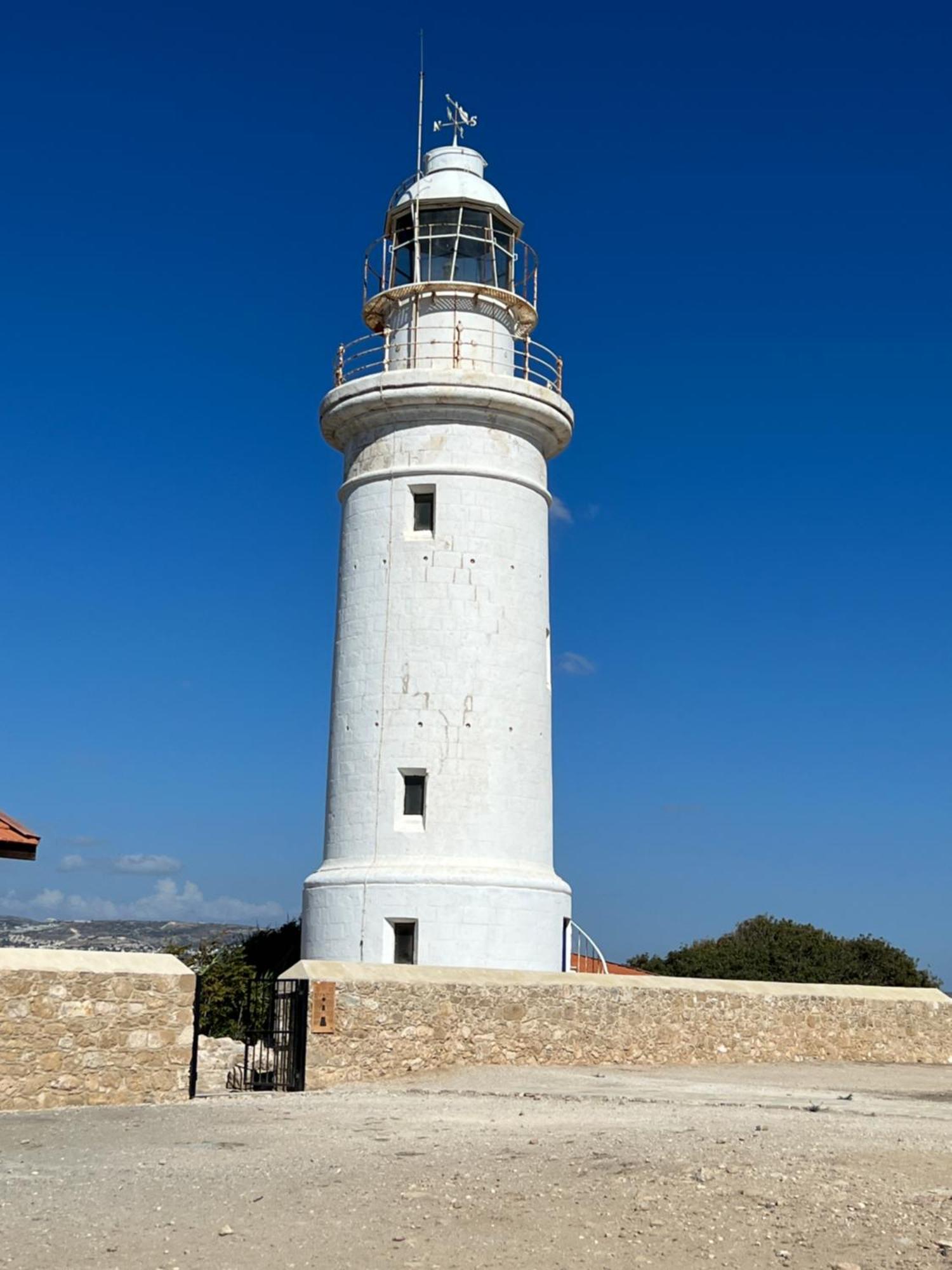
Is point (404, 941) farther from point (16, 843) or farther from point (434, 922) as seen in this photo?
point (16, 843)

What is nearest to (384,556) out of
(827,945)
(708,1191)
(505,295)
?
(505,295)

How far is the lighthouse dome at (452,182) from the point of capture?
21969 mm

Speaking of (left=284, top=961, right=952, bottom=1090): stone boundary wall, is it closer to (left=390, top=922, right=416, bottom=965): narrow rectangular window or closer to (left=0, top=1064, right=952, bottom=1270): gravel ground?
(left=0, top=1064, right=952, bottom=1270): gravel ground

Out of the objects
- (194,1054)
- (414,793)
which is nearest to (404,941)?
(414,793)

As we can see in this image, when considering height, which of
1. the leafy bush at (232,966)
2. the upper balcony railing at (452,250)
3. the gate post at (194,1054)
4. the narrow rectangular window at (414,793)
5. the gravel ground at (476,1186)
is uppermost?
the upper balcony railing at (452,250)

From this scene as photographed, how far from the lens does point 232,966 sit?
19.7m

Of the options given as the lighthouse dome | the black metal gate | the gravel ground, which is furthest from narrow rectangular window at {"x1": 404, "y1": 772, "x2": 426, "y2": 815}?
the lighthouse dome

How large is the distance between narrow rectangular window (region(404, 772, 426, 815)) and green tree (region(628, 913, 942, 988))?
1229 cm

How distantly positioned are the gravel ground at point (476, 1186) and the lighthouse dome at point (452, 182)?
14.6 meters

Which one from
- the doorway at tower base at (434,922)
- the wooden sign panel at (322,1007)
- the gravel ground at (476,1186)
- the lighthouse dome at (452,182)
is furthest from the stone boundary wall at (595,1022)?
the lighthouse dome at (452,182)

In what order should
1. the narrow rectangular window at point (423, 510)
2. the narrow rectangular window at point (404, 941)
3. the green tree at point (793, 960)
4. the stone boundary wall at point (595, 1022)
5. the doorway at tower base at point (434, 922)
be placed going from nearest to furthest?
1. the stone boundary wall at point (595, 1022)
2. the doorway at tower base at point (434, 922)
3. the narrow rectangular window at point (404, 941)
4. the narrow rectangular window at point (423, 510)
5. the green tree at point (793, 960)

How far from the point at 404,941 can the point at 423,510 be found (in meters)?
6.20

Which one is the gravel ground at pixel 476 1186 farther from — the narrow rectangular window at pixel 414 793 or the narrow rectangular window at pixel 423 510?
the narrow rectangular window at pixel 423 510

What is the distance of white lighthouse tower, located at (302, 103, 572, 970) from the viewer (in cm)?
1897
